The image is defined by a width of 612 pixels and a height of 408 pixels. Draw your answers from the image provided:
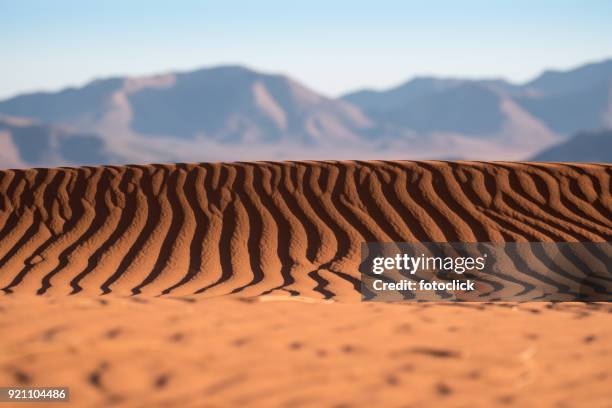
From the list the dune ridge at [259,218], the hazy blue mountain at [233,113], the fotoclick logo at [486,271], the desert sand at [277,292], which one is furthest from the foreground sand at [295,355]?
the hazy blue mountain at [233,113]

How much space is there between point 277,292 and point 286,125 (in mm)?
154756

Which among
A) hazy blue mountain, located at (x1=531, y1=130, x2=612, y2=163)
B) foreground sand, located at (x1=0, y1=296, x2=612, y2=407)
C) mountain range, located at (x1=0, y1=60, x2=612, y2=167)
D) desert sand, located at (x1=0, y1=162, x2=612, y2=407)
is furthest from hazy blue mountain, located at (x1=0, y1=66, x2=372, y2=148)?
foreground sand, located at (x1=0, y1=296, x2=612, y2=407)

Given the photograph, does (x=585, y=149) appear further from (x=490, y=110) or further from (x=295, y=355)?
(x=490, y=110)

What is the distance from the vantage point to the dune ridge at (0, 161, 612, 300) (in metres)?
9.59

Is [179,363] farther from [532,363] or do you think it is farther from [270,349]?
[532,363]

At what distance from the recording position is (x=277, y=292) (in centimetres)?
856

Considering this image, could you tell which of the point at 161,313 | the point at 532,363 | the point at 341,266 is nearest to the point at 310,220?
the point at 341,266

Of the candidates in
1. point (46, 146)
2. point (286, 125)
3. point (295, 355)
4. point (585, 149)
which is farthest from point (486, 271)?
point (286, 125)

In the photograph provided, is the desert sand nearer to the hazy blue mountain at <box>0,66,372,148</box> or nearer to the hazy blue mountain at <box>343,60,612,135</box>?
the hazy blue mountain at <box>0,66,372,148</box>

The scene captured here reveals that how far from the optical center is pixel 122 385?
15.1 feet

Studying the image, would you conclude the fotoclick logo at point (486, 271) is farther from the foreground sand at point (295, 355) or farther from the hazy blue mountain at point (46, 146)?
the hazy blue mountain at point (46, 146)

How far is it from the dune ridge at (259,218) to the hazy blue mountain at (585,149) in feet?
240

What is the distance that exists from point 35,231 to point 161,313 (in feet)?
20.4

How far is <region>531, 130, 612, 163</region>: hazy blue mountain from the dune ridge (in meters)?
73.1
